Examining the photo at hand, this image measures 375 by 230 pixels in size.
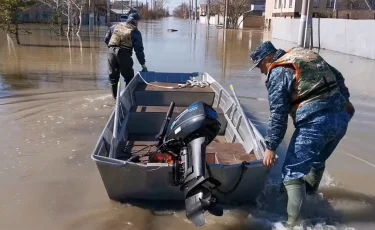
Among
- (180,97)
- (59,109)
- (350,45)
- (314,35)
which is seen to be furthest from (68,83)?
(314,35)

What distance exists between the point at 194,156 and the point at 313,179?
1700 mm

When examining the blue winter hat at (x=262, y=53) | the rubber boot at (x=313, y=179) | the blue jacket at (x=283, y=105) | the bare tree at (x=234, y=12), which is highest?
the bare tree at (x=234, y=12)

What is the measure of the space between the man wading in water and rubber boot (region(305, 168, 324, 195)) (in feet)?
2.20

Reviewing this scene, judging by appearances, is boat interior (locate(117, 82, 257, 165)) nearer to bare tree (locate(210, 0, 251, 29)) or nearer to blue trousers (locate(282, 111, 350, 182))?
blue trousers (locate(282, 111, 350, 182))

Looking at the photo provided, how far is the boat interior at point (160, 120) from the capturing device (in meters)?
4.72

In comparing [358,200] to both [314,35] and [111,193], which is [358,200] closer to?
[111,193]

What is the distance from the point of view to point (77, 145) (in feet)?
19.9

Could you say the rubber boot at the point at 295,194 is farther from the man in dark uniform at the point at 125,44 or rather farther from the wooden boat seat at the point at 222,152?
the man in dark uniform at the point at 125,44

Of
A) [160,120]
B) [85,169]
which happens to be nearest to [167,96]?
[160,120]

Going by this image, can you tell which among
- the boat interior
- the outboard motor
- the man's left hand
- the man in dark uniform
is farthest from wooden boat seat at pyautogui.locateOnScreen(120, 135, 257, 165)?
the man in dark uniform

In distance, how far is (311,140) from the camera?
3344mm

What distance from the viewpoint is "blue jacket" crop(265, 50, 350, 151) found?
3.25 m

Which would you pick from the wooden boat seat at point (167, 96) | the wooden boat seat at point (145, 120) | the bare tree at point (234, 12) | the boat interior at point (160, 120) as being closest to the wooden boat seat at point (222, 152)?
the boat interior at point (160, 120)

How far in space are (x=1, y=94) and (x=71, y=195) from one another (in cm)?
562
